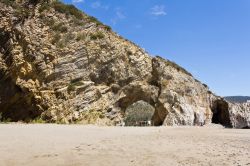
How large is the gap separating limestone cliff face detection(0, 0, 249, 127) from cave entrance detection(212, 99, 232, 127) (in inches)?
91.6

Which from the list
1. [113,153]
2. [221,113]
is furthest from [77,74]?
[113,153]

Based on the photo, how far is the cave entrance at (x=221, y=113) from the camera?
110 ft

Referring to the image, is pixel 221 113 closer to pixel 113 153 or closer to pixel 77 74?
pixel 77 74

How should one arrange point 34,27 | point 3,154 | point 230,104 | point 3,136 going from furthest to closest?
1. point 230,104
2. point 34,27
3. point 3,136
4. point 3,154

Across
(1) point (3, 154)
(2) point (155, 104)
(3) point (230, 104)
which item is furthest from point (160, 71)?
(1) point (3, 154)

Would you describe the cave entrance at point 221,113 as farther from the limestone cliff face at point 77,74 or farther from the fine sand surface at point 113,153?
the fine sand surface at point 113,153

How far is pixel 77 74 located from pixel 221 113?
14.9m

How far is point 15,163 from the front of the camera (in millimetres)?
7457

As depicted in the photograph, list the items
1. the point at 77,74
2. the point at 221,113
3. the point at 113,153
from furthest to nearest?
the point at 221,113 → the point at 77,74 → the point at 113,153

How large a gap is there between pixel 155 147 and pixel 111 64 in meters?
18.7

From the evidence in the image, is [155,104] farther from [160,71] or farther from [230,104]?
[230,104]

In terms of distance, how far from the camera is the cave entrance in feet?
110

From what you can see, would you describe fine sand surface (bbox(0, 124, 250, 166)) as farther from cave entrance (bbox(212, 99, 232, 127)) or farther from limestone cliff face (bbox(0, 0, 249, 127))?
cave entrance (bbox(212, 99, 232, 127))

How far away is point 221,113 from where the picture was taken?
34188 millimetres
